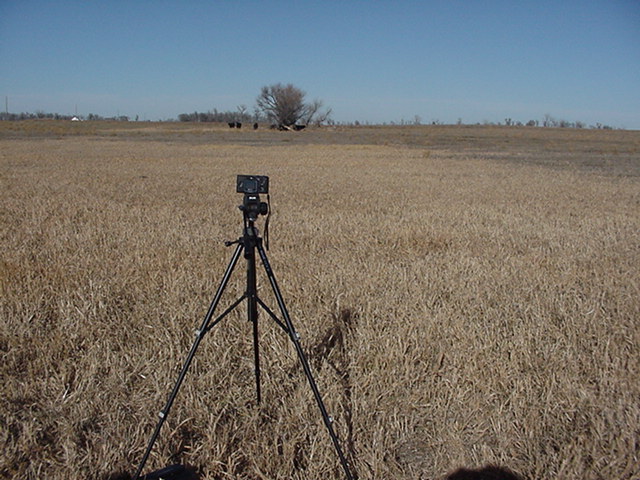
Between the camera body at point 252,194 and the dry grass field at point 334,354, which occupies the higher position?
the camera body at point 252,194

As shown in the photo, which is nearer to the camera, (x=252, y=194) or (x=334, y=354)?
(x=252, y=194)

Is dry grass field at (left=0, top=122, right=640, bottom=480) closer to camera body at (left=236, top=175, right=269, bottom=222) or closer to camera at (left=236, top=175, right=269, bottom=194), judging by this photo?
camera body at (left=236, top=175, right=269, bottom=222)

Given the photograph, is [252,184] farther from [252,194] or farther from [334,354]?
[334,354]

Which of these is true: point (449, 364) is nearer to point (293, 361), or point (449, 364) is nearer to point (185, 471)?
point (293, 361)

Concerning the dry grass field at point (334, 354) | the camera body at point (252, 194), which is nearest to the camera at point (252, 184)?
the camera body at point (252, 194)

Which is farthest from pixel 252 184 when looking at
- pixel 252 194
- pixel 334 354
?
pixel 334 354

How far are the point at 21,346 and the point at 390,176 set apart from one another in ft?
51.0

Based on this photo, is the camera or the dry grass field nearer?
the camera

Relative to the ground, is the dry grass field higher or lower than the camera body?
lower

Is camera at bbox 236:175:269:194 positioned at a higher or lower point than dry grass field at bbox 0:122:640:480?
higher

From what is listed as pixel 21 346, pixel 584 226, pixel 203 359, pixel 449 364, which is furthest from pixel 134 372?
pixel 584 226

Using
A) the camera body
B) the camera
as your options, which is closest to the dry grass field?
the camera body

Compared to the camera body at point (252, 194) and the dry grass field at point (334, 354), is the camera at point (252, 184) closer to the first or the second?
the camera body at point (252, 194)

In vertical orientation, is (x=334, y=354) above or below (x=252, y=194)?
below
